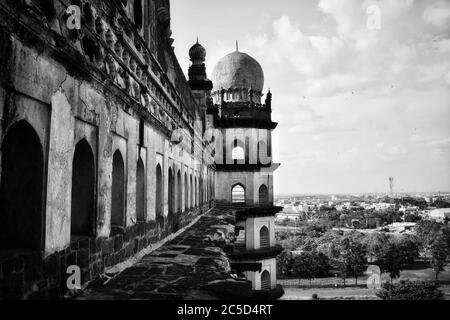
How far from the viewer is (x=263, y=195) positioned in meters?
21.4

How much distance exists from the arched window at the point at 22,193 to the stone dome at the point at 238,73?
802 inches

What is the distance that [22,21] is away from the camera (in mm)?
2389

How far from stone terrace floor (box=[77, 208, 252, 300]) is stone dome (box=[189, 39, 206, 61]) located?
8.40 m

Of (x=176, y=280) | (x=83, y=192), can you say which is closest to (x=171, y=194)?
(x=176, y=280)

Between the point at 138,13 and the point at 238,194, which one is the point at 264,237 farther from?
the point at 138,13

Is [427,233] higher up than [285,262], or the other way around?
[427,233]

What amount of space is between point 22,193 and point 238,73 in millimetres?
20823

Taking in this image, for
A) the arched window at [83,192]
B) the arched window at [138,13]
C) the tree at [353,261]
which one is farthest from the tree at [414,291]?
the arched window at [83,192]

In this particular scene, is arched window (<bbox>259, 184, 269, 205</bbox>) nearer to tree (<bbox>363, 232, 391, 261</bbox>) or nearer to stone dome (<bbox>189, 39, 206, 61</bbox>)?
stone dome (<bbox>189, 39, 206, 61</bbox>)

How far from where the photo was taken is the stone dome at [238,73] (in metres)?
22.6

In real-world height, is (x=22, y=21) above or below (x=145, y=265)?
above
